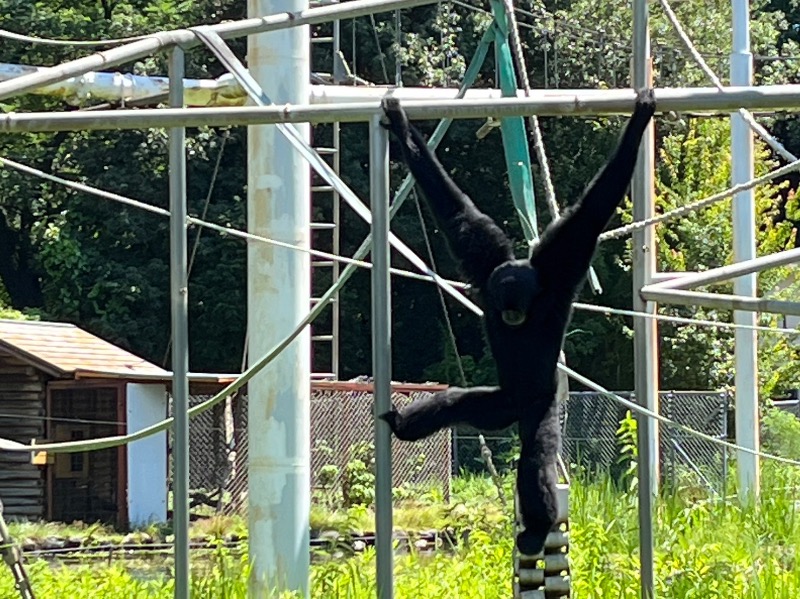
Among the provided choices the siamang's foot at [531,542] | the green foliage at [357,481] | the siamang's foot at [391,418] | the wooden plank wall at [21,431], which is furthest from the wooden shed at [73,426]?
the siamang's foot at [391,418]

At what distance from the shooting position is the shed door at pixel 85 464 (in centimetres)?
1928

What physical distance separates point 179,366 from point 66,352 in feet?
47.9

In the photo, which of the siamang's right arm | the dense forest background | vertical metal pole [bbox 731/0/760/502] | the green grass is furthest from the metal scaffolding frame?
the dense forest background

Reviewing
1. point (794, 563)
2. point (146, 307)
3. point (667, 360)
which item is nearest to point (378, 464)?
point (794, 563)

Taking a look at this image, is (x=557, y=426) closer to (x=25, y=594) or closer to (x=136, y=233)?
(x=25, y=594)

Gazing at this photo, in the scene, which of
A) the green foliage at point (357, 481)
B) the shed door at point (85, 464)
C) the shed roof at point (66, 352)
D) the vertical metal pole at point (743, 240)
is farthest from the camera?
the shed door at point (85, 464)

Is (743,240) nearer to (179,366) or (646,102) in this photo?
(646,102)

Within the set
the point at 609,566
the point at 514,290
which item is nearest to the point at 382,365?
the point at 514,290

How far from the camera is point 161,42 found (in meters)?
4.86

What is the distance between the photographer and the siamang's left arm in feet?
14.4

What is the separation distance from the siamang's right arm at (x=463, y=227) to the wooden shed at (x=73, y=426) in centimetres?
1353

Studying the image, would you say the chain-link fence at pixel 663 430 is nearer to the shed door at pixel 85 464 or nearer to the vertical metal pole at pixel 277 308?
the shed door at pixel 85 464

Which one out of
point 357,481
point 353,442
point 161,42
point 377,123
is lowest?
point 357,481

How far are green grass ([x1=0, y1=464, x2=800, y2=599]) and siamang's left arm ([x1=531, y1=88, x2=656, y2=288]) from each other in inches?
67.7
